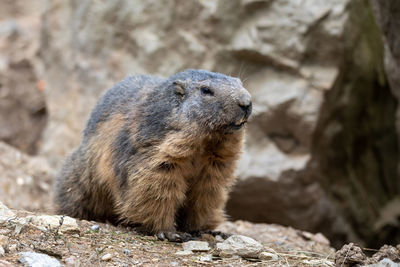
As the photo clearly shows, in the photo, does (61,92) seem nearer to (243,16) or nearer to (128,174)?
(243,16)

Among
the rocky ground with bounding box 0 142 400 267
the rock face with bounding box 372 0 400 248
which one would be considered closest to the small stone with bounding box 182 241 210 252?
the rocky ground with bounding box 0 142 400 267

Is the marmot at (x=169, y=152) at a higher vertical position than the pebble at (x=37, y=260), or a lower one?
higher

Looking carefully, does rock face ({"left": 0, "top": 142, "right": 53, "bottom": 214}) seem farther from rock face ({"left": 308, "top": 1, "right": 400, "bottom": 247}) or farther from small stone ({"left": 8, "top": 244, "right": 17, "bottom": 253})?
rock face ({"left": 308, "top": 1, "right": 400, "bottom": 247})

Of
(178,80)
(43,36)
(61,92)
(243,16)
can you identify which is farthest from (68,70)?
(178,80)

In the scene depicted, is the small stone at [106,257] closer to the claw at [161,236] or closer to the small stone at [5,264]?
the small stone at [5,264]

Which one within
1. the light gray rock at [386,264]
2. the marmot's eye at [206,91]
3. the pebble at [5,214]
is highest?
the marmot's eye at [206,91]

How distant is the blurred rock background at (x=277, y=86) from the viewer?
27.7ft

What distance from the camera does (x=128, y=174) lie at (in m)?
5.20

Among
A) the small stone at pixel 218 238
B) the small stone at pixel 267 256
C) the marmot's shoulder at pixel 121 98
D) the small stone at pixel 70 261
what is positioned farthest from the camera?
the marmot's shoulder at pixel 121 98

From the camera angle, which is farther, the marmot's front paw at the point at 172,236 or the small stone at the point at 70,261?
the marmot's front paw at the point at 172,236

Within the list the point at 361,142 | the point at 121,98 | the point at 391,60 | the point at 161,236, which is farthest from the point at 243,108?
the point at 361,142

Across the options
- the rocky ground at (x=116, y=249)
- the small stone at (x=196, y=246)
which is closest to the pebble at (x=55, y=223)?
the rocky ground at (x=116, y=249)

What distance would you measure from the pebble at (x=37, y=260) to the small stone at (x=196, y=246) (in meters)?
1.34

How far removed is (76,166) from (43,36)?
194 inches
